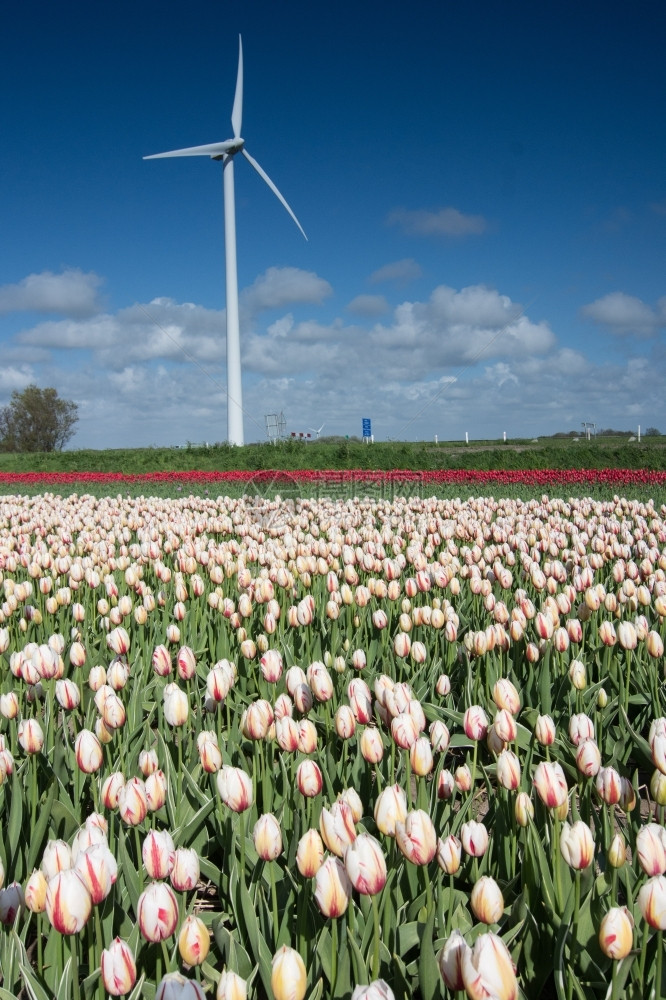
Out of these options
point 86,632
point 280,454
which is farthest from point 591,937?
point 280,454

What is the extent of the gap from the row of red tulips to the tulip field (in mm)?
10723

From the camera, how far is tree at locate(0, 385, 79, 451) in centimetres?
7156

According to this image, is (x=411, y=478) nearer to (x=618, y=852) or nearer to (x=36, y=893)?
(x=618, y=852)

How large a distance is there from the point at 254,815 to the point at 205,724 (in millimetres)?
798

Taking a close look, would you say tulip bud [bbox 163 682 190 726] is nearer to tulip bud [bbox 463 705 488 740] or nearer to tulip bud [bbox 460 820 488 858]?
tulip bud [bbox 463 705 488 740]

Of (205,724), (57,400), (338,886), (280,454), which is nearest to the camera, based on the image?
(338,886)

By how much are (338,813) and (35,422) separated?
251 feet

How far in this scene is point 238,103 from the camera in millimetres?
31641

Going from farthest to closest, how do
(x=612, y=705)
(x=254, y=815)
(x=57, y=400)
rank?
(x=57, y=400) → (x=612, y=705) → (x=254, y=815)

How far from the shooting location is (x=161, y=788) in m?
2.50

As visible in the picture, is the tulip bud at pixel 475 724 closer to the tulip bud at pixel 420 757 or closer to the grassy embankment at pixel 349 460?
the tulip bud at pixel 420 757

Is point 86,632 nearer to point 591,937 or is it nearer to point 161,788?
point 161,788

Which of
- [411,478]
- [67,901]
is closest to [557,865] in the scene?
[67,901]

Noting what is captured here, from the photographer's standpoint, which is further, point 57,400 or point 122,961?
point 57,400
